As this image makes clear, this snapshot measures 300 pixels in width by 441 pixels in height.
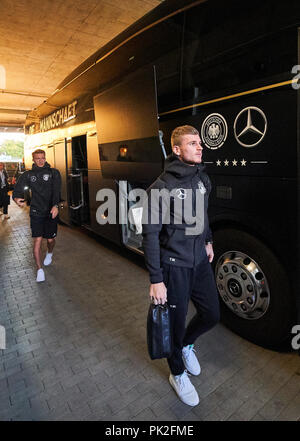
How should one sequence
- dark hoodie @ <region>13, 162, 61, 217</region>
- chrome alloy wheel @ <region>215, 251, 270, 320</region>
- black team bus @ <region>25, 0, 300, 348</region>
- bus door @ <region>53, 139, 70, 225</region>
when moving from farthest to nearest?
bus door @ <region>53, 139, 70, 225</region>
dark hoodie @ <region>13, 162, 61, 217</region>
chrome alloy wheel @ <region>215, 251, 270, 320</region>
black team bus @ <region>25, 0, 300, 348</region>

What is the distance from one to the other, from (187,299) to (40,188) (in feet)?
10.3

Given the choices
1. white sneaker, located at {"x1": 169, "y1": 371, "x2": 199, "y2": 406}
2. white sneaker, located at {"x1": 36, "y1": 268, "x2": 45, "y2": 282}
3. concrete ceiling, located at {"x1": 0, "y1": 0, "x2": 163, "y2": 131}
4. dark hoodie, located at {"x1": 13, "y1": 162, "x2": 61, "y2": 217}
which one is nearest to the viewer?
white sneaker, located at {"x1": 169, "y1": 371, "x2": 199, "y2": 406}

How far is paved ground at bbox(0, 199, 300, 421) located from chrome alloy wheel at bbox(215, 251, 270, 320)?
0.36 m

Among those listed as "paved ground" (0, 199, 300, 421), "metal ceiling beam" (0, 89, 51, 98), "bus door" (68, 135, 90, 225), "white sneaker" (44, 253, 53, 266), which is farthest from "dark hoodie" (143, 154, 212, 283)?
"metal ceiling beam" (0, 89, 51, 98)

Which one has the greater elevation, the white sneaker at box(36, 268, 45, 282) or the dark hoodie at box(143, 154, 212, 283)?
the dark hoodie at box(143, 154, 212, 283)

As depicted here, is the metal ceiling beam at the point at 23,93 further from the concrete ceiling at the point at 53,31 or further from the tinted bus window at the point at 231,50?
the tinted bus window at the point at 231,50

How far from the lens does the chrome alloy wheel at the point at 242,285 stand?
8.06 ft

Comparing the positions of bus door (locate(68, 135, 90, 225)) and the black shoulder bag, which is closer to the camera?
the black shoulder bag

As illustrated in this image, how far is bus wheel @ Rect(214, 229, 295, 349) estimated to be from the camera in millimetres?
2312

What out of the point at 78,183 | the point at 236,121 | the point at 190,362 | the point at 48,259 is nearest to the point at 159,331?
the point at 190,362

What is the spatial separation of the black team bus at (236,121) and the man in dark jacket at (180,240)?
60cm

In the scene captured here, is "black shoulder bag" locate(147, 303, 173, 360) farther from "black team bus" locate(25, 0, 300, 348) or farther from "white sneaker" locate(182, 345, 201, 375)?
"black team bus" locate(25, 0, 300, 348)

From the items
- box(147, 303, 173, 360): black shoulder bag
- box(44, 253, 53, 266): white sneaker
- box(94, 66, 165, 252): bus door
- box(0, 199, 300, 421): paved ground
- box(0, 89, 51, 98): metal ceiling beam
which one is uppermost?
box(0, 89, 51, 98): metal ceiling beam

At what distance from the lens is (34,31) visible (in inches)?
277
